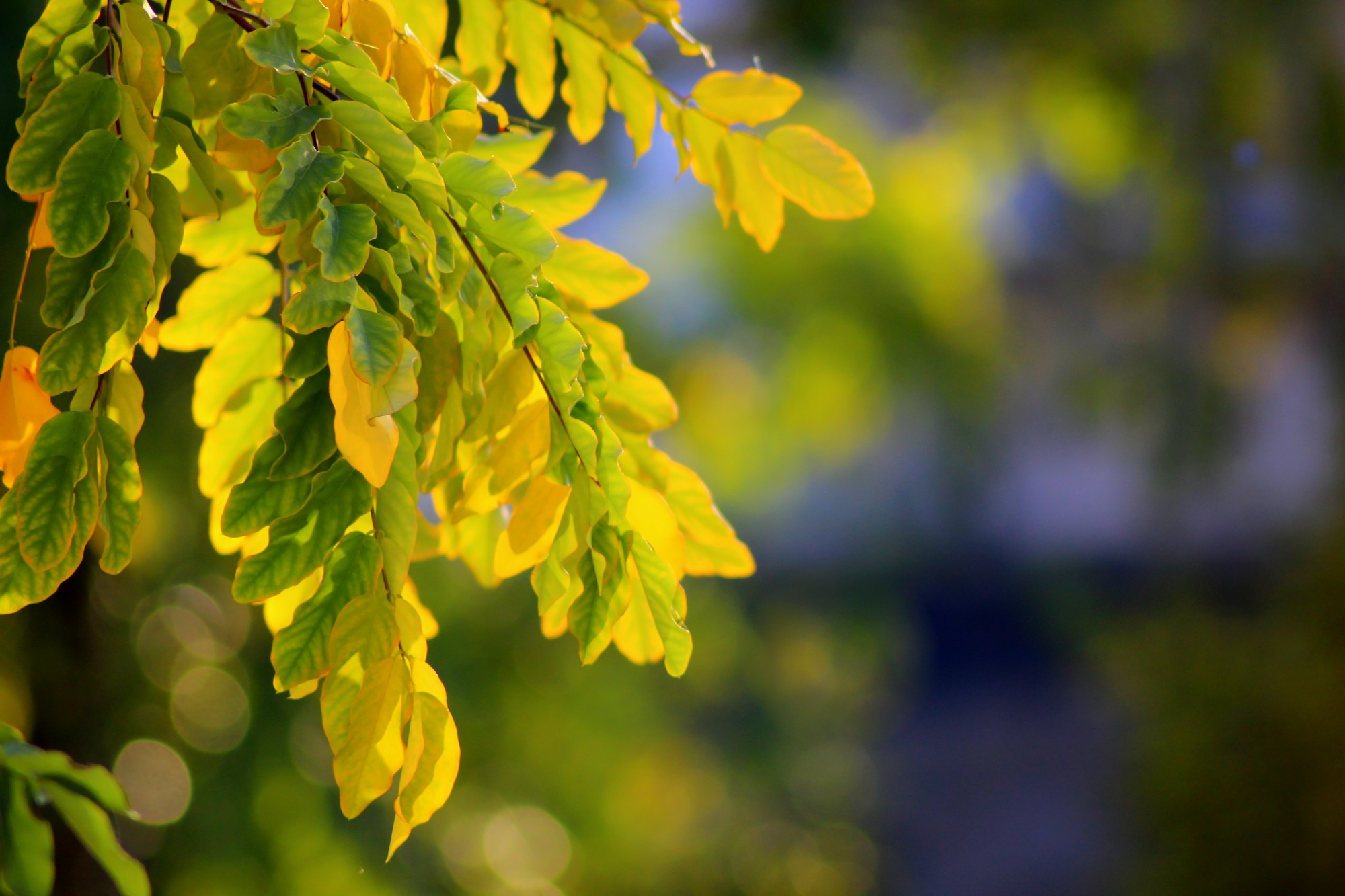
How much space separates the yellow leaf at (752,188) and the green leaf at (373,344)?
255 mm

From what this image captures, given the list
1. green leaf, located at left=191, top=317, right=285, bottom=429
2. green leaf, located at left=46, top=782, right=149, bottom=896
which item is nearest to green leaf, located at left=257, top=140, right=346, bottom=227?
green leaf, located at left=191, top=317, right=285, bottom=429

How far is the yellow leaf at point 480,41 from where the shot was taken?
1.83 ft

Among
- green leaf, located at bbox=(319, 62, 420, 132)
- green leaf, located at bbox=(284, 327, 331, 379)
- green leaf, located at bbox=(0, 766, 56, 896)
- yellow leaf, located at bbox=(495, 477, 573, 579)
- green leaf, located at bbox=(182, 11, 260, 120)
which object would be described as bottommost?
green leaf, located at bbox=(0, 766, 56, 896)

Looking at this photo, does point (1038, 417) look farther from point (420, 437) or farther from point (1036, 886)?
point (420, 437)

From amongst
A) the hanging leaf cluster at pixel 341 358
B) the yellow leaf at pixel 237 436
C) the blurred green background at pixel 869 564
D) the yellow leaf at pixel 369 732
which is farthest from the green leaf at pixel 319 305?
the blurred green background at pixel 869 564

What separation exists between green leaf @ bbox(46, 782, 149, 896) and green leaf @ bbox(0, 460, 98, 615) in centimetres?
21

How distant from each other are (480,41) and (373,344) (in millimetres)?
321

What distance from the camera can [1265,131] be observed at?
2820mm

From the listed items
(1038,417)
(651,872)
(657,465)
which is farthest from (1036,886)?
(657,465)

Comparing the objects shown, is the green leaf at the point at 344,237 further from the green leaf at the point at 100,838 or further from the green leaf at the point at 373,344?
the green leaf at the point at 100,838

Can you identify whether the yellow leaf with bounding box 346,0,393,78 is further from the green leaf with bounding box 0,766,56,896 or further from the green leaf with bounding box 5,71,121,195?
the green leaf with bounding box 0,766,56,896

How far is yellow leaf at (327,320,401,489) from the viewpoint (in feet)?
0.98

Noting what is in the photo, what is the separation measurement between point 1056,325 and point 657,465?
453cm

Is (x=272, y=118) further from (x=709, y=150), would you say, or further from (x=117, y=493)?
(x=709, y=150)
